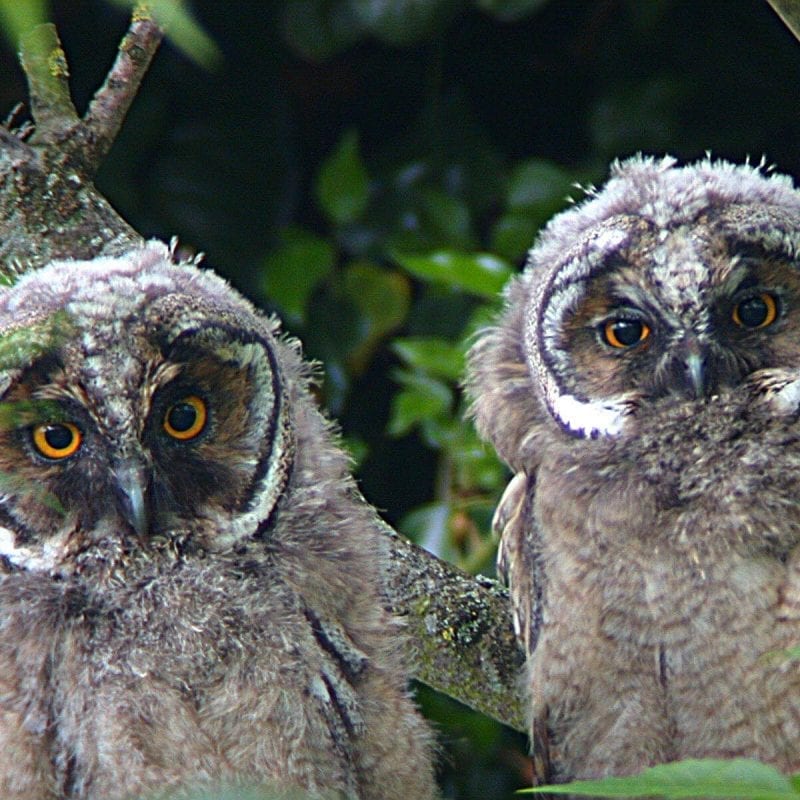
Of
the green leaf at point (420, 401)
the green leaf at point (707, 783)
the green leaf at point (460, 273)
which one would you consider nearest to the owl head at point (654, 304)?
the green leaf at point (460, 273)

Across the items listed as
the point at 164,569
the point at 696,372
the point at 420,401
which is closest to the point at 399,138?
the point at 420,401

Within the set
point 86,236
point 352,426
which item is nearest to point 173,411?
point 86,236

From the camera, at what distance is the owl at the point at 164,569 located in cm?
177

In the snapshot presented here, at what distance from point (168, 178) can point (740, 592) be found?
2283mm

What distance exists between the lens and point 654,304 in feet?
7.10

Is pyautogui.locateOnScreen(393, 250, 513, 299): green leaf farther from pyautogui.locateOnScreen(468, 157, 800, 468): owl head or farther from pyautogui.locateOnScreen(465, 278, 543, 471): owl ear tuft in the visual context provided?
pyautogui.locateOnScreen(468, 157, 800, 468): owl head

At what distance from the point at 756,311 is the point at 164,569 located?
0.98 meters

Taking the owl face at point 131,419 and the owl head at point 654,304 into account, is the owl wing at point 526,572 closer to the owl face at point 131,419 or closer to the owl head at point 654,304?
the owl head at point 654,304

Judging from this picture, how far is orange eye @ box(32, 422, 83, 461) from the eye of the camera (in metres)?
1.78

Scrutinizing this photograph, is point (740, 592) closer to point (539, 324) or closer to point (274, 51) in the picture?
point (539, 324)

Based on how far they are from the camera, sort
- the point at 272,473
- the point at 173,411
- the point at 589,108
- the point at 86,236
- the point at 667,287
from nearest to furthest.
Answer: the point at 173,411 < the point at 272,473 < the point at 667,287 < the point at 86,236 < the point at 589,108

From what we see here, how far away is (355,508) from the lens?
216 cm

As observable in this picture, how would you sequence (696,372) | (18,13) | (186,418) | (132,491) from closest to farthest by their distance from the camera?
(18,13) → (132,491) → (186,418) → (696,372)

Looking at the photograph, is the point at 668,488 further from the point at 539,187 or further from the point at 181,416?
the point at 539,187
